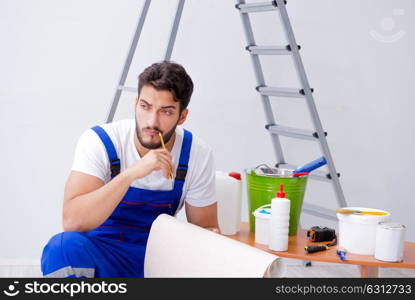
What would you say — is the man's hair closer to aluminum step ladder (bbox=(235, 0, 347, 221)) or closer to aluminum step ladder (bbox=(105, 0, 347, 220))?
aluminum step ladder (bbox=(105, 0, 347, 220))

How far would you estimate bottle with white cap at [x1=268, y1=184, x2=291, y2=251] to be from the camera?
8.45ft

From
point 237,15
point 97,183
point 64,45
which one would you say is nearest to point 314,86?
point 237,15

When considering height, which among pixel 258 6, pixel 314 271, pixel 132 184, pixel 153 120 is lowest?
pixel 314 271

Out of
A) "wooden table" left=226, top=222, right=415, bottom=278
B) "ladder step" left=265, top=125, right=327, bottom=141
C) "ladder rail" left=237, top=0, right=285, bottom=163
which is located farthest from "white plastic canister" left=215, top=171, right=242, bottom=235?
"ladder rail" left=237, top=0, right=285, bottom=163

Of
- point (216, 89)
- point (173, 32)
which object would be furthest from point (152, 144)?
point (216, 89)

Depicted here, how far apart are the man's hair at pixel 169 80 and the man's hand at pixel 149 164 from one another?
292 mm

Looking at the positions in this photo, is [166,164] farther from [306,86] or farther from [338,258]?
[306,86]

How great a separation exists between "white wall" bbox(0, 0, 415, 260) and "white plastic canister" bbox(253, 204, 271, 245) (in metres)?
1.37

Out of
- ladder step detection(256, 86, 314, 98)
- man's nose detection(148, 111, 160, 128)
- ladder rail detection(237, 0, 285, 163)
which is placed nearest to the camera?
man's nose detection(148, 111, 160, 128)

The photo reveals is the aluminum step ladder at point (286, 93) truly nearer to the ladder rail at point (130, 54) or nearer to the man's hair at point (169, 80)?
the ladder rail at point (130, 54)

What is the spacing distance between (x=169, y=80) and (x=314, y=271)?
2.12 meters

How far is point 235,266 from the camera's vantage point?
2.01m

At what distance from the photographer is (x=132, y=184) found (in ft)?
8.57

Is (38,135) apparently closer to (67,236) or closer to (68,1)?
(68,1)
